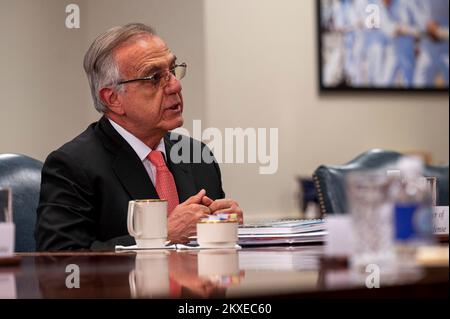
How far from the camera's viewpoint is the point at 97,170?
2.46m

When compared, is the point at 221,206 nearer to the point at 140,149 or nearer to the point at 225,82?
the point at 140,149

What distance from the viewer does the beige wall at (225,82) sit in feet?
15.2

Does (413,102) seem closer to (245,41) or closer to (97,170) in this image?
(245,41)

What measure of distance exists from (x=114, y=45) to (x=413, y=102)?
339 cm

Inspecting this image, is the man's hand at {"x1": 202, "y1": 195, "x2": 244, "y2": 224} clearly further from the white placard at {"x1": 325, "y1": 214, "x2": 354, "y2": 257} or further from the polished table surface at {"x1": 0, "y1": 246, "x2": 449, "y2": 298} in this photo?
the white placard at {"x1": 325, "y1": 214, "x2": 354, "y2": 257}

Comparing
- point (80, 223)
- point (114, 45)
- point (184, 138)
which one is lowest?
point (80, 223)

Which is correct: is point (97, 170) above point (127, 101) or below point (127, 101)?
below

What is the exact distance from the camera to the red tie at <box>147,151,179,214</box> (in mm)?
2551

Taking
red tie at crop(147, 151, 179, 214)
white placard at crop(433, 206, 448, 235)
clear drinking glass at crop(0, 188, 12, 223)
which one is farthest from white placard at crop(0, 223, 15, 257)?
white placard at crop(433, 206, 448, 235)

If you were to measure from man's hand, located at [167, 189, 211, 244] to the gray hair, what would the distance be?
28.6 inches

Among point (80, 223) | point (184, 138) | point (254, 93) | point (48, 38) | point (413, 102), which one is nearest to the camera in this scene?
point (80, 223)

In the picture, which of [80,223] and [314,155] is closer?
[80,223]
